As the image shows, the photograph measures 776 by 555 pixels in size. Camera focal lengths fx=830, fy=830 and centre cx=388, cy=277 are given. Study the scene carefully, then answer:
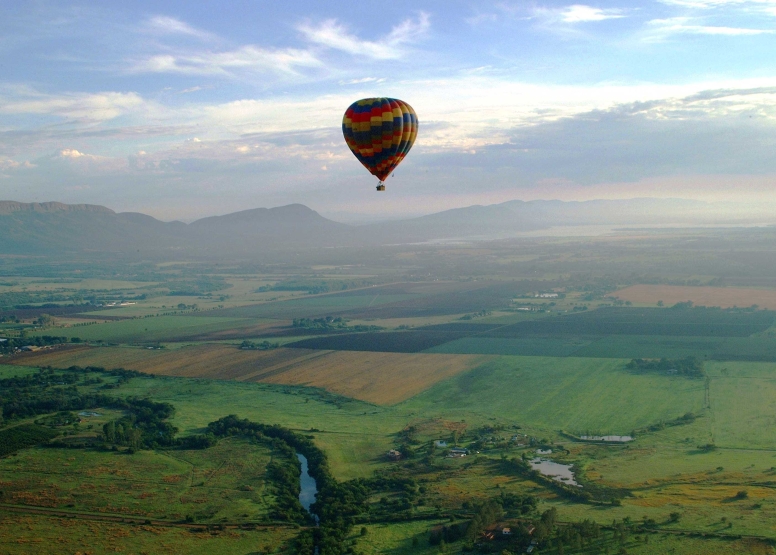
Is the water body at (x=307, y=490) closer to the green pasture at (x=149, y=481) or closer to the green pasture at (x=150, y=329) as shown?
the green pasture at (x=149, y=481)

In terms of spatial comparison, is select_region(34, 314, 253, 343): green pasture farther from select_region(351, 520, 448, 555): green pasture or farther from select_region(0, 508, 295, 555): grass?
select_region(351, 520, 448, 555): green pasture

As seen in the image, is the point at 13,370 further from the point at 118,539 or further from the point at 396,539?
the point at 396,539

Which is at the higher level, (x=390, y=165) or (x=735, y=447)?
(x=390, y=165)

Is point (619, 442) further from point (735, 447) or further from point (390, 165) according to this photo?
point (390, 165)

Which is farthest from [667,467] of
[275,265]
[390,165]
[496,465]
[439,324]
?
[275,265]

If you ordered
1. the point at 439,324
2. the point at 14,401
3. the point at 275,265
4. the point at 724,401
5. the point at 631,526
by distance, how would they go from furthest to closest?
1. the point at 275,265
2. the point at 439,324
3. the point at 14,401
4. the point at 724,401
5. the point at 631,526

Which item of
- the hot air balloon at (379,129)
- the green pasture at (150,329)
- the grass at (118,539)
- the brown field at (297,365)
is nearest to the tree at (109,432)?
the grass at (118,539)
